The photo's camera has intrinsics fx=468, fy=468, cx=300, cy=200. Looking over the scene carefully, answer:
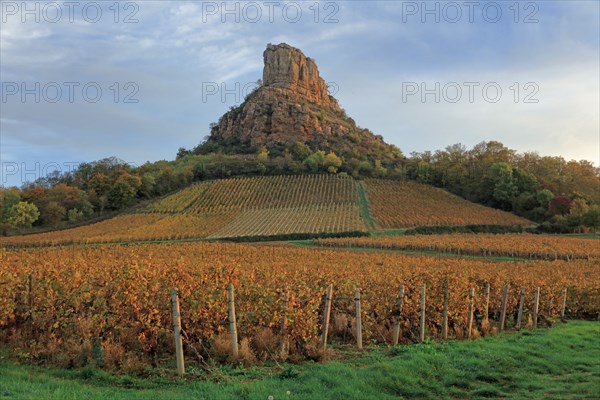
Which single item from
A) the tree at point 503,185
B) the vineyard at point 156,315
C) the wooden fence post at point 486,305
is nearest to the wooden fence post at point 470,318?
the wooden fence post at point 486,305

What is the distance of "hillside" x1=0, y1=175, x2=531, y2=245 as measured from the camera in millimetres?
61250

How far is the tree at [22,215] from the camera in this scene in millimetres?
76188

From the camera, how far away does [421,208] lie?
77188 millimetres

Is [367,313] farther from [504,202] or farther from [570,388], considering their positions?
[504,202]

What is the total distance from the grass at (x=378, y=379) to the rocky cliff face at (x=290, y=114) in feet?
371

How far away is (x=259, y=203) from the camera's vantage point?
8381 centimetres

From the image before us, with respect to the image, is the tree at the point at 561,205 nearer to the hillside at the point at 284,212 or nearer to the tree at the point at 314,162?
the hillside at the point at 284,212

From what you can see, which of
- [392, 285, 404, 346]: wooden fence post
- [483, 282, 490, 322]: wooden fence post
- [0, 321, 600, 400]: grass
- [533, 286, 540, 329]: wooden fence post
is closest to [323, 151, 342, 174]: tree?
[533, 286, 540, 329]: wooden fence post

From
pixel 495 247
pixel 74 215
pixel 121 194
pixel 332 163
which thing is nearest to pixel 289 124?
pixel 332 163

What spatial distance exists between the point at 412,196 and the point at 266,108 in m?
76.0

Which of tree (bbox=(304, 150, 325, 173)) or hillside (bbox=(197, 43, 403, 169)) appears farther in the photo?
hillside (bbox=(197, 43, 403, 169))

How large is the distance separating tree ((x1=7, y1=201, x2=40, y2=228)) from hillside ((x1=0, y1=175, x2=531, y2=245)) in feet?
39.0

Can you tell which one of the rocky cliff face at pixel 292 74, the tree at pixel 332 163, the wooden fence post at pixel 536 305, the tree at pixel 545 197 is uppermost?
the rocky cliff face at pixel 292 74

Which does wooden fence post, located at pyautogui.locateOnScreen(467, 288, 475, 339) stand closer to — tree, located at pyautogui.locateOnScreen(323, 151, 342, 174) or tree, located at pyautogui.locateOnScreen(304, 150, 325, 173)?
tree, located at pyautogui.locateOnScreen(323, 151, 342, 174)
